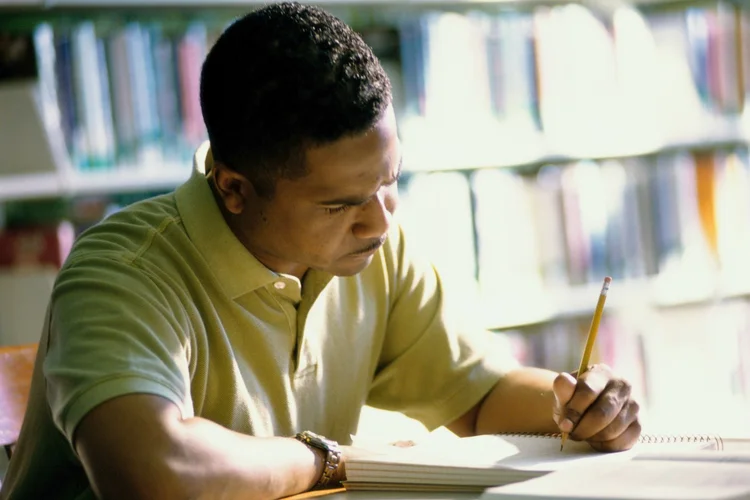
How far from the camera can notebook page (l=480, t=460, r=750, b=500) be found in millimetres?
863

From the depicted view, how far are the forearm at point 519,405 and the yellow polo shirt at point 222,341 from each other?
0.09 ft

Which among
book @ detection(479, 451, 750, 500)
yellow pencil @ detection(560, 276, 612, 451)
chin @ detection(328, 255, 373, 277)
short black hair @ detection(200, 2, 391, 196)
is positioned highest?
short black hair @ detection(200, 2, 391, 196)

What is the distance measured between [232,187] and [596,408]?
1.57ft

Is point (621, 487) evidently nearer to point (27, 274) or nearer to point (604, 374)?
point (604, 374)

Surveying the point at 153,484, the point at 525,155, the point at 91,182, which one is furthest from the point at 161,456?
the point at 525,155

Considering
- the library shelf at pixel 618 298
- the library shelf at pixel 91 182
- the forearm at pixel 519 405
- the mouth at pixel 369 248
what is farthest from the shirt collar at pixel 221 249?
the library shelf at pixel 618 298

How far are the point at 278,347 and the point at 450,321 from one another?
0.29 metres

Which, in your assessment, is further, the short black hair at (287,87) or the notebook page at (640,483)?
the short black hair at (287,87)

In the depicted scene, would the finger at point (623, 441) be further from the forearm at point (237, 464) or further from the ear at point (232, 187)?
the ear at point (232, 187)

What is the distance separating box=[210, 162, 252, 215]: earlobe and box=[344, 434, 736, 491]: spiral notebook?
35 cm

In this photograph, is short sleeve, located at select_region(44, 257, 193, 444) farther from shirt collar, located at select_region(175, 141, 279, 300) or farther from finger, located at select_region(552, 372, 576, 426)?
finger, located at select_region(552, 372, 576, 426)

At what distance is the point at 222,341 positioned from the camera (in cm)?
126

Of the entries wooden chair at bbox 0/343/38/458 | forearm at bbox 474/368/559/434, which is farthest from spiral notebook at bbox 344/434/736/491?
wooden chair at bbox 0/343/38/458

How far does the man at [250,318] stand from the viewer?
104 cm
